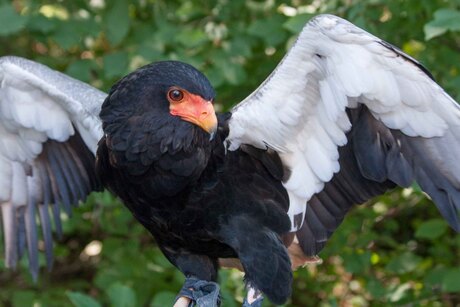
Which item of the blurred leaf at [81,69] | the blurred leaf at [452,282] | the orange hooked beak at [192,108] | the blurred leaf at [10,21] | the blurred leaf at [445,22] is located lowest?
the blurred leaf at [452,282]

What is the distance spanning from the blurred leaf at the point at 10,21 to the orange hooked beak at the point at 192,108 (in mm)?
1243

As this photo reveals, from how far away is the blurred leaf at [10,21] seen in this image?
14.8 feet

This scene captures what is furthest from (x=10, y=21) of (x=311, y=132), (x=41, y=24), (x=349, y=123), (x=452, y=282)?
(x=452, y=282)

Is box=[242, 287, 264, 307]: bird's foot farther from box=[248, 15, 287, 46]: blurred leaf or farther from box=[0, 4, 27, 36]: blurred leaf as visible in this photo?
box=[0, 4, 27, 36]: blurred leaf

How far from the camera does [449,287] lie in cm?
460

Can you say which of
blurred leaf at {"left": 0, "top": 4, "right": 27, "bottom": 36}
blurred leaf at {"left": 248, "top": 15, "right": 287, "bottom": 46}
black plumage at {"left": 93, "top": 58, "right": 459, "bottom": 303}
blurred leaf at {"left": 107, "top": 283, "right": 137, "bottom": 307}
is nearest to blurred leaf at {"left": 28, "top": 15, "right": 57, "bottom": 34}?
blurred leaf at {"left": 0, "top": 4, "right": 27, "bottom": 36}

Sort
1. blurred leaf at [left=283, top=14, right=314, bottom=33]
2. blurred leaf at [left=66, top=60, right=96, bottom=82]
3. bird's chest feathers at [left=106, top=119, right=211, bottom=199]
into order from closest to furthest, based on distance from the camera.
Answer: bird's chest feathers at [left=106, top=119, right=211, bottom=199], blurred leaf at [left=283, top=14, right=314, bottom=33], blurred leaf at [left=66, top=60, right=96, bottom=82]

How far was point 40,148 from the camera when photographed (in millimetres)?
4527

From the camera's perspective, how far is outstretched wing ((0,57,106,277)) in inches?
167

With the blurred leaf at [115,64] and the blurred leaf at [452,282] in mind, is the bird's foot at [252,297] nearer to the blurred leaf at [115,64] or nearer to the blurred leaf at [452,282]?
the blurred leaf at [452,282]

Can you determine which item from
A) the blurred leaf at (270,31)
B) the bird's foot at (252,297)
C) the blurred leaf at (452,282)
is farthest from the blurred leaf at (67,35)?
the blurred leaf at (452,282)

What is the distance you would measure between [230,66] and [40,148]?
38.2 inches

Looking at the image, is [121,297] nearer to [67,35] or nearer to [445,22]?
[67,35]

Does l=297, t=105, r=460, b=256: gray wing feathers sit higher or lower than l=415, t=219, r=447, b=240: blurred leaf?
higher
